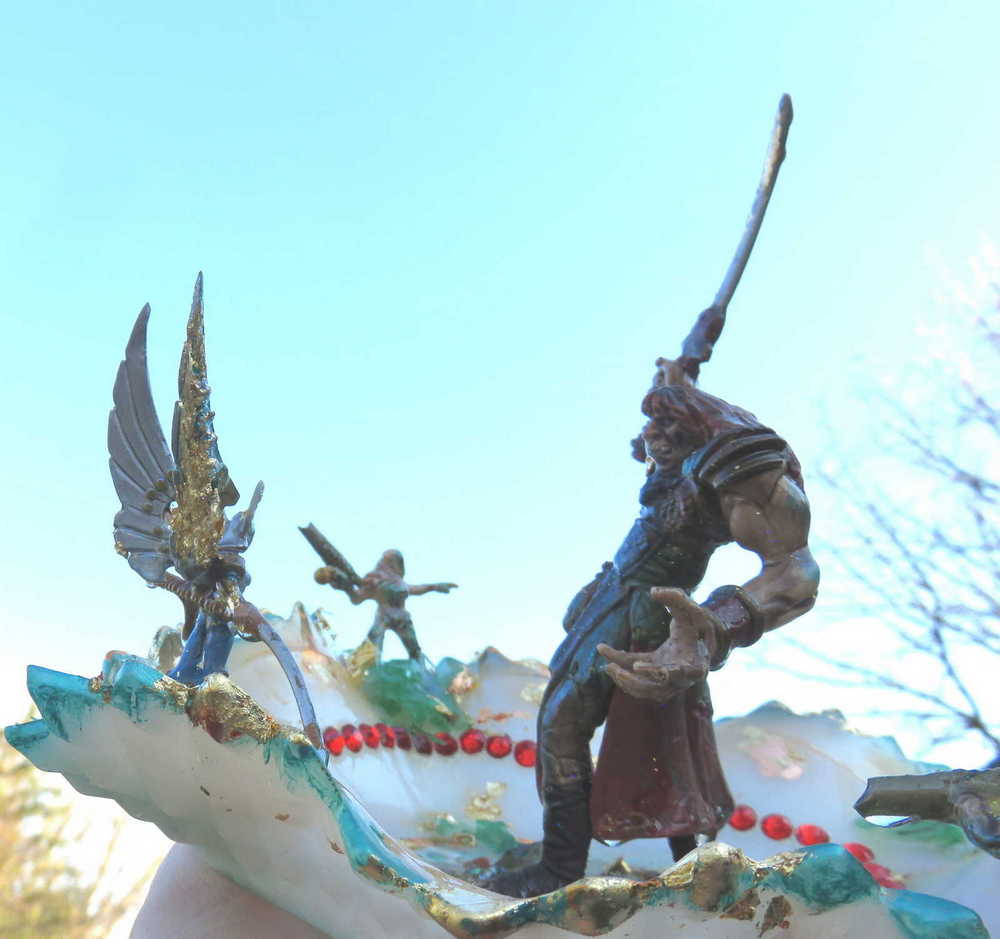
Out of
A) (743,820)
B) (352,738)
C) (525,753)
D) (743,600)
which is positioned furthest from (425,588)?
(743,600)

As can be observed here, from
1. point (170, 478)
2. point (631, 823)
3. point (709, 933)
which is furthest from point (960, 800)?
point (170, 478)

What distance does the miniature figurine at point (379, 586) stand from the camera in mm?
4929

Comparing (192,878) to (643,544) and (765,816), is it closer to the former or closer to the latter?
(643,544)

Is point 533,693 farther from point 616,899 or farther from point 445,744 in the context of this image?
point 616,899

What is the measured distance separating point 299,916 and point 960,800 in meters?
1.43

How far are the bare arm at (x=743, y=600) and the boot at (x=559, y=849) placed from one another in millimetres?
595

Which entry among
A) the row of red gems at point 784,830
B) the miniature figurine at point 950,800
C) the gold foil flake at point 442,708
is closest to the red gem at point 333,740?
the gold foil flake at point 442,708

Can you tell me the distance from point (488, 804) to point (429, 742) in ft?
1.31

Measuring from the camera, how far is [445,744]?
4.41 m

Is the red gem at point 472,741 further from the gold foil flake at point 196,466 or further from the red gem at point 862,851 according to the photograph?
the gold foil flake at point 196,466

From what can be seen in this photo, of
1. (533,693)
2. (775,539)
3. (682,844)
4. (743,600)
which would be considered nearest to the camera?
(743,600)

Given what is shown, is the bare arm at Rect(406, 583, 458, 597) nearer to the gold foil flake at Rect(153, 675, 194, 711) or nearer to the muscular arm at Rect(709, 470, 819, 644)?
the muscular arm at Rect(709, 470, 819, 644)

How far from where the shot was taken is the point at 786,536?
2596 mm

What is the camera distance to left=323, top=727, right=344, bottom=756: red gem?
3896mm
